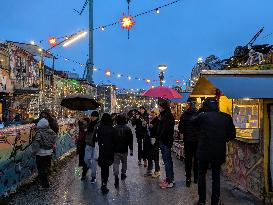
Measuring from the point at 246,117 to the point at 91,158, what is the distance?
4.14 meters

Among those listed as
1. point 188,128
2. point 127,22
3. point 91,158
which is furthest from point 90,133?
point 127,22

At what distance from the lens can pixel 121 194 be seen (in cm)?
984

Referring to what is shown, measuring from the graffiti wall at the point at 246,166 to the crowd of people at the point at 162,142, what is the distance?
0.66m

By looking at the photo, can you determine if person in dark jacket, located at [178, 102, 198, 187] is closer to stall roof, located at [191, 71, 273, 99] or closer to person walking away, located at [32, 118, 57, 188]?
→ stall roof, located at [191, 71, 273, 99]

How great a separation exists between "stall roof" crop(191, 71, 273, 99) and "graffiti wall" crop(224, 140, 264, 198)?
120 centimetres

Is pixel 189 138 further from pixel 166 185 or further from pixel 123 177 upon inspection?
pixel 123 177

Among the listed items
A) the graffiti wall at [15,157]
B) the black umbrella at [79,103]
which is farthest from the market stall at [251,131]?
the black umbrella at [79,103]

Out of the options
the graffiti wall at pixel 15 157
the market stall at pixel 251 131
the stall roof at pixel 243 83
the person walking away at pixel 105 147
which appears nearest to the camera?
the stall roof at pixel 243 83

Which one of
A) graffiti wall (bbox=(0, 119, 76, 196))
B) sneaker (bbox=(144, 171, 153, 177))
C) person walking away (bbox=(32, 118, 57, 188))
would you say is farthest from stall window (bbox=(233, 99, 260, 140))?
graffiti wall (bbox=(0, 119, 76, 196))

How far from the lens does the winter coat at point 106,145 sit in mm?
10203

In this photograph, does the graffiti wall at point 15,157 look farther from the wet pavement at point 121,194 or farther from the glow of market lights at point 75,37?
the glow of market lights at point 75,37

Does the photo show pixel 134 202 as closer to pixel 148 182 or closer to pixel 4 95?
pixel 148 182

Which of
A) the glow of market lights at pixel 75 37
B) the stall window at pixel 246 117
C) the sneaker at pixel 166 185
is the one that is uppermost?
the glow of market lights at pixel 75 37

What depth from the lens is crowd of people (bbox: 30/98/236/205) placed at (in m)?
8.08
